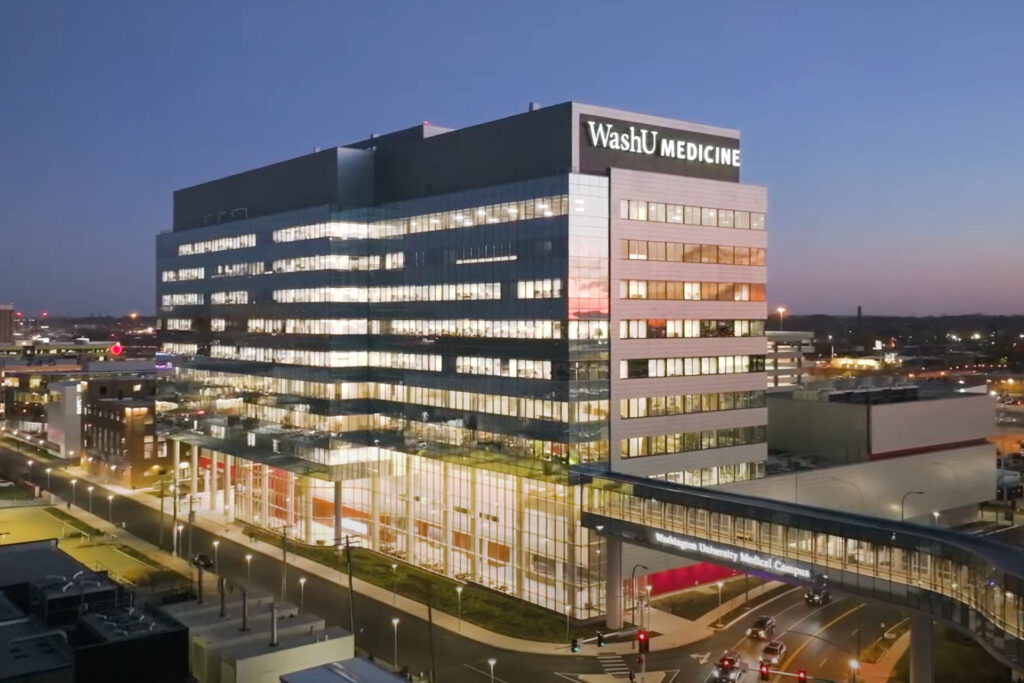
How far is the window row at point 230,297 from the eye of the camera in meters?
106

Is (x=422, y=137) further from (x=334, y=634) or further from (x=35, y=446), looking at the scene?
(x=35, y=446)

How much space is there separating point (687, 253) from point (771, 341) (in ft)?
275

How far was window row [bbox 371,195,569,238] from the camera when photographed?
6994cm

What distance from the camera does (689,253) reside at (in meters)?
74.8

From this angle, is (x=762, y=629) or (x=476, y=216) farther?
(x=476, y=216)

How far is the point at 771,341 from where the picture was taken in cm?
15300

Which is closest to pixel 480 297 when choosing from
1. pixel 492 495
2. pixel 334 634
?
pixel 492 495

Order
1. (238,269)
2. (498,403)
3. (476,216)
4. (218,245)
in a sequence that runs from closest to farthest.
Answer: (498,403), (476,216), (238,269), (218,245)

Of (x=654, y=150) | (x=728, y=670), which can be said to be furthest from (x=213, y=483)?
(x=728, y=670)

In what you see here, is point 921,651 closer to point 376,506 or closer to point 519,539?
point 519,539

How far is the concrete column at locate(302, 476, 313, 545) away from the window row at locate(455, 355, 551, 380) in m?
24.0

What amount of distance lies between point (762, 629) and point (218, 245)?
7756 centimetres

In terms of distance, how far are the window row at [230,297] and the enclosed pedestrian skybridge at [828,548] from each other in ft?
183

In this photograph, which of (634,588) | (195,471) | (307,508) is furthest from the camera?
(195,471)
